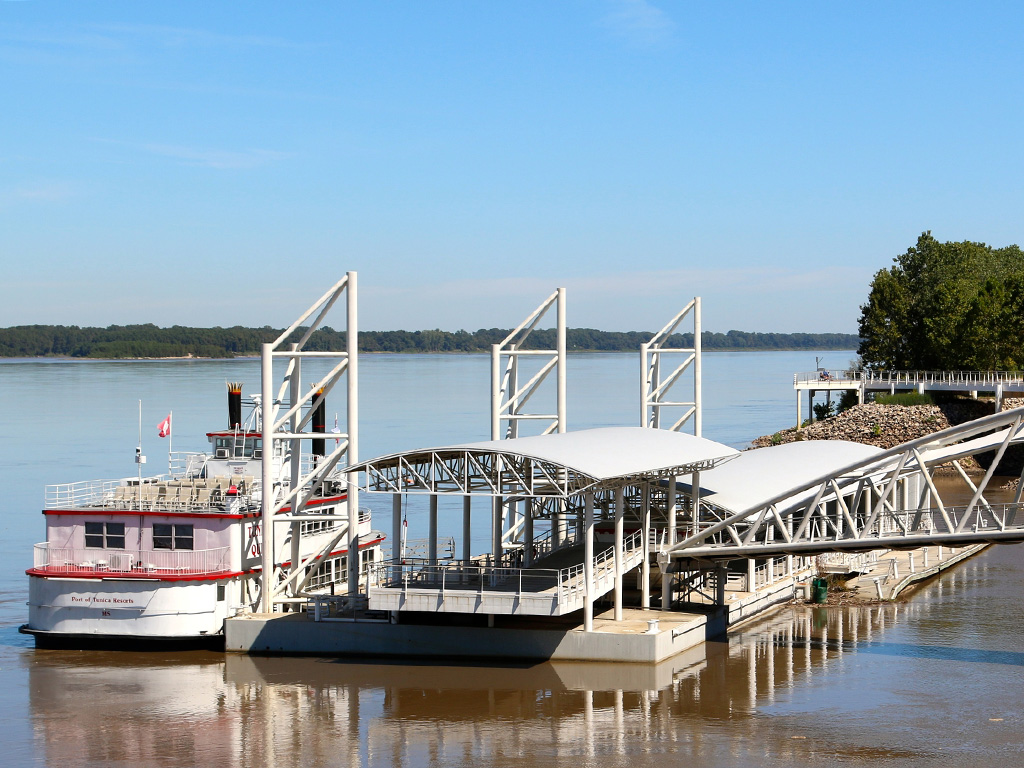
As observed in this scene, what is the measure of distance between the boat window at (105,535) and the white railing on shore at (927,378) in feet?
203

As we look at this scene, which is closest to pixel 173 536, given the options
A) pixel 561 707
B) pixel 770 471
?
pixel 561 707

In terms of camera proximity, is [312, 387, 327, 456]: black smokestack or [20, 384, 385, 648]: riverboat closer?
[20, 384, 385, 648]: riverboat

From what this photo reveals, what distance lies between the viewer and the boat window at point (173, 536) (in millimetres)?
34500

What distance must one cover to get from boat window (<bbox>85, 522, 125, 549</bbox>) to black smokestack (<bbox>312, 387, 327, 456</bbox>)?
5536 millimetres

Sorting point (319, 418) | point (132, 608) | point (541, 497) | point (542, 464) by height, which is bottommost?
point (132, 608)

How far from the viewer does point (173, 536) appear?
34.5 meters

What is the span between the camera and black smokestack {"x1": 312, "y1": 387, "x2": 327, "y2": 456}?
36.6 metres

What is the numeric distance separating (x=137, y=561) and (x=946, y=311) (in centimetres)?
8180

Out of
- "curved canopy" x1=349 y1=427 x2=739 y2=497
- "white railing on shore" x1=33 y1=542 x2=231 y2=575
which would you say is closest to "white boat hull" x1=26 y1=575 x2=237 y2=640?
"white railing on shore" x1=33 y1=542 x2=231 y2=575

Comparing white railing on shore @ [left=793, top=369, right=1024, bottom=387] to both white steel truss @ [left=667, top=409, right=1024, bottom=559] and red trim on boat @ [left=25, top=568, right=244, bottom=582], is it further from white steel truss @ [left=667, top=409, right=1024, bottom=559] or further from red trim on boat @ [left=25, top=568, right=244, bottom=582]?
red trim on boat @ [left=25, top=568, right=244, bottom=582]

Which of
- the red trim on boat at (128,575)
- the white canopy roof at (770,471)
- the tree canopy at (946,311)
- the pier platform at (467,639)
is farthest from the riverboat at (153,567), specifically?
the tree canopy at (946,311)

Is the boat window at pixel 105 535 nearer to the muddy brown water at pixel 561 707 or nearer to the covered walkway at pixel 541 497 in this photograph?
the muddy brown water at pixel 561 707

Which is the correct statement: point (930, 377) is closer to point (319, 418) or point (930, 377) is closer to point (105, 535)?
point (319, 418)

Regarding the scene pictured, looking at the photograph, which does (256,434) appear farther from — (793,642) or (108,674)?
(793,642)
